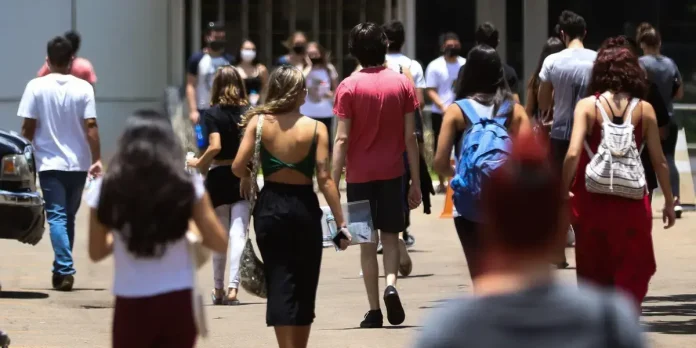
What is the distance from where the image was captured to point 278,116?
7434 mm

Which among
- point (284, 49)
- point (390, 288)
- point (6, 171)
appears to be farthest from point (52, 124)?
point (284, 49)

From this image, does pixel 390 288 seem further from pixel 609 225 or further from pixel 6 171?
pixel 6 171

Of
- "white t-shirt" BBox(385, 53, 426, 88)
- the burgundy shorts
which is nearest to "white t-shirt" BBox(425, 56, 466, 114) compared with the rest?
"white t-shirt" BBox(385, 53, 426, 88)

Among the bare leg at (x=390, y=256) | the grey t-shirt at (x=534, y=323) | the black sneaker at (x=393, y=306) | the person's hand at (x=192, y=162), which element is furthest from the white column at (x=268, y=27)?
the grey t-shirt at (x=534, y=323)

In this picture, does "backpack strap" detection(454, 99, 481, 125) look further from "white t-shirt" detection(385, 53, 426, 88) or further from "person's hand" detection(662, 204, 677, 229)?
"white t-shirt" detection(385, 53, 426, 88)

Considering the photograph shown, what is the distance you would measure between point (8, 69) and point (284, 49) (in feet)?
12.8

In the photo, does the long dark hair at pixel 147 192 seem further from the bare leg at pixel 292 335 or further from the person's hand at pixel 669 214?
the person's hand at pixel 669 214

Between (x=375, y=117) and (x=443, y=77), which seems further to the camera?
(x=443, y=77)

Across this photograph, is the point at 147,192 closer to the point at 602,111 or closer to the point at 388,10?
the point at 602,111

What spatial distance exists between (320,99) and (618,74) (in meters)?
10.5

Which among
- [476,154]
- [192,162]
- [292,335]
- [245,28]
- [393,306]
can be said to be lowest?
[393,306]

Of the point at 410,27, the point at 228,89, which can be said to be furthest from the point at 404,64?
the point at 410,27

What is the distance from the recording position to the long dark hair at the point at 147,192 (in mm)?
5102

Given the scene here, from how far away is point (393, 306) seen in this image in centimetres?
888
